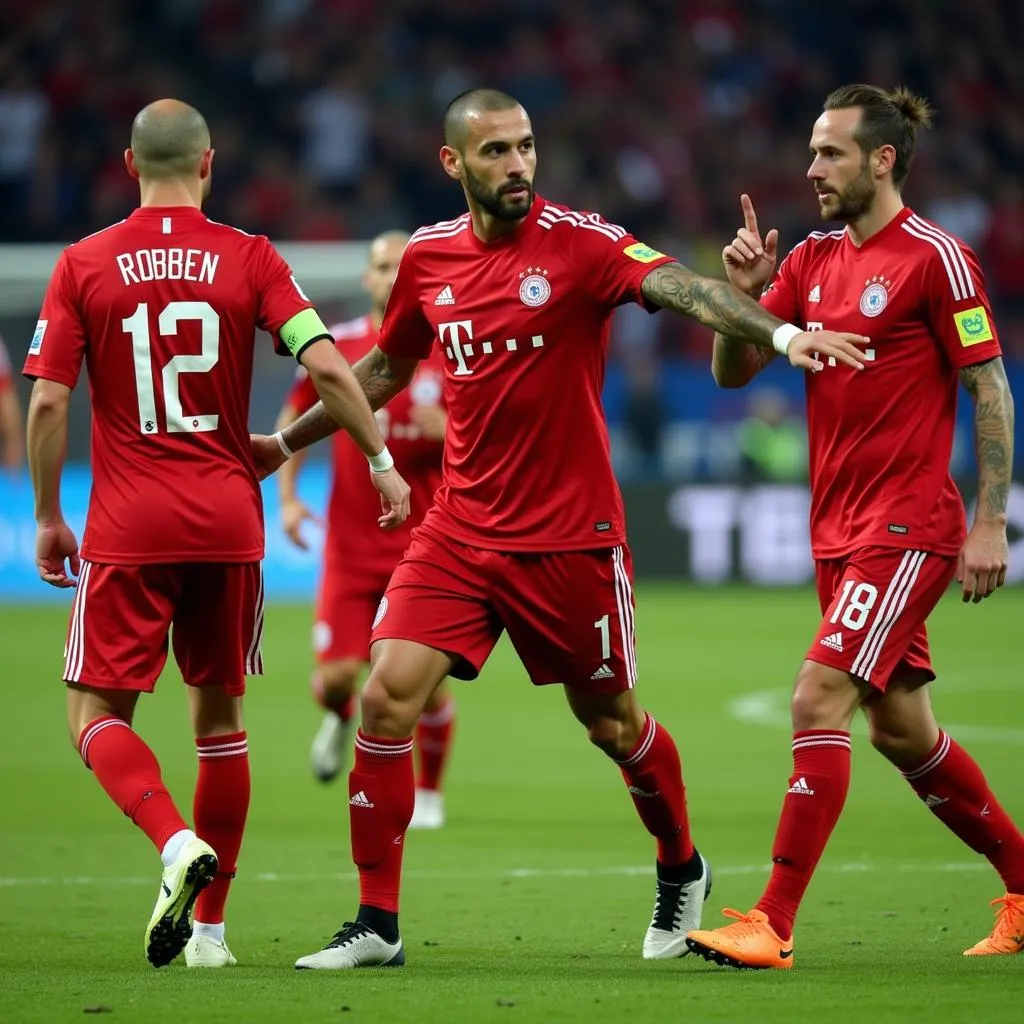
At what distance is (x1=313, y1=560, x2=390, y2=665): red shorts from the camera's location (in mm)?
9500

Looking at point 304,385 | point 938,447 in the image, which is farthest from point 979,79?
point 938,447

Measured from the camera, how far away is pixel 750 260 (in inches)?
232

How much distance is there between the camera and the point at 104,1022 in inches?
187

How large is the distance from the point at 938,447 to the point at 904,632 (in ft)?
1.83

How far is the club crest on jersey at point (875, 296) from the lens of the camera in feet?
19.3

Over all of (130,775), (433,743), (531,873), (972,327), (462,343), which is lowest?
(531,873)

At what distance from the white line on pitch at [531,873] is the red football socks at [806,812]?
2.10 meters

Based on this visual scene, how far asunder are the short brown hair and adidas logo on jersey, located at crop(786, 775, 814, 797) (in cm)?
184

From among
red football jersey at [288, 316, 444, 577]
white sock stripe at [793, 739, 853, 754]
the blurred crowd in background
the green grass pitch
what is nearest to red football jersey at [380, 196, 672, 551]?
white sock stripe at [793, 739, 853, 754]

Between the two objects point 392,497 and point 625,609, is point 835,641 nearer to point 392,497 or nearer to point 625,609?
point 625,609

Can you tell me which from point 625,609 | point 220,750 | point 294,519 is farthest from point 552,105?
point 220,750

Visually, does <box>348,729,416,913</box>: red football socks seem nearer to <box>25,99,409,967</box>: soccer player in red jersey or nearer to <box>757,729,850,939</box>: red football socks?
<box>25,99,409,967</box>: soccer player in red jersey

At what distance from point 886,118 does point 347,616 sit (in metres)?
4.36

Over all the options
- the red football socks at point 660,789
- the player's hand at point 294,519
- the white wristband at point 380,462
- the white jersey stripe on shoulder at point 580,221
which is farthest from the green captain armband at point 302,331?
the player's hand at point 294,519
